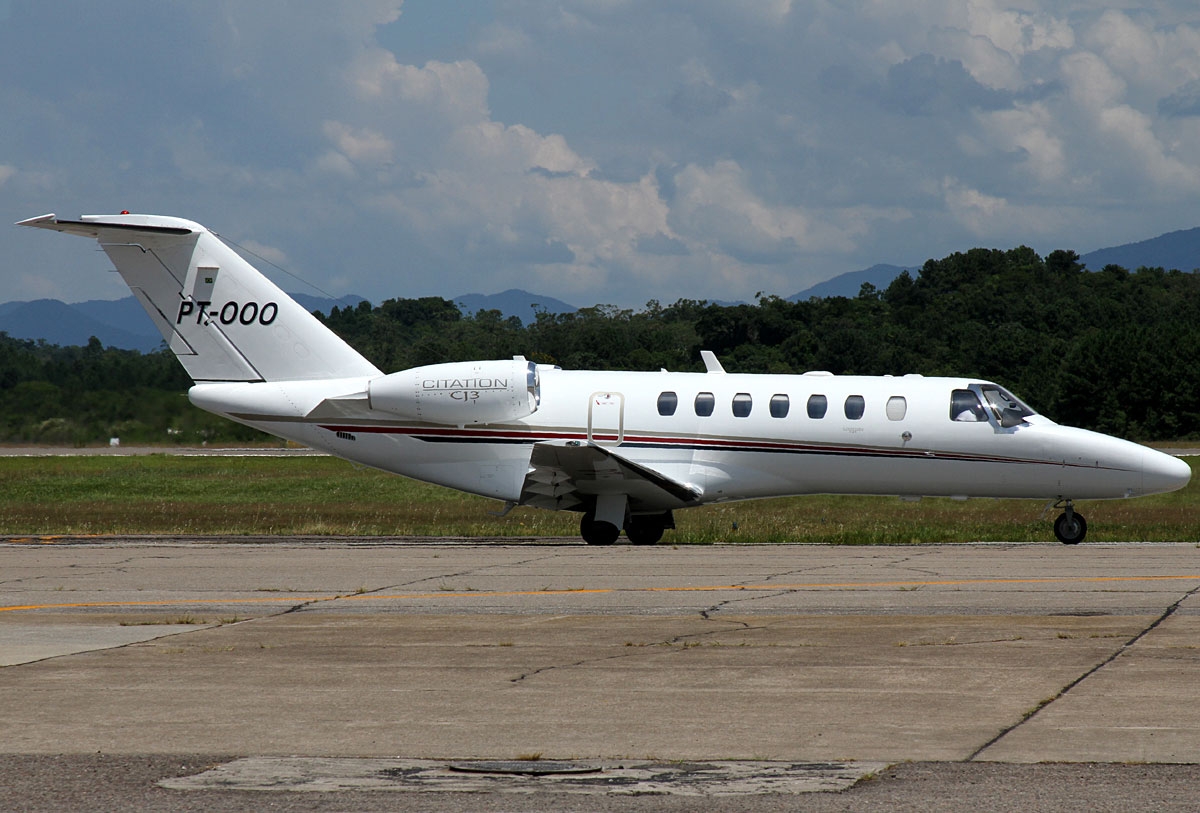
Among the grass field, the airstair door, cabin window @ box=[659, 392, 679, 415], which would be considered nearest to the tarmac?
the airstair door

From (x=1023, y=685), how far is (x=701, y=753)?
283 cm

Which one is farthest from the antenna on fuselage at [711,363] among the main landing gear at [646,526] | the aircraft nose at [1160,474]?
the aircraft nose at [1160,474]

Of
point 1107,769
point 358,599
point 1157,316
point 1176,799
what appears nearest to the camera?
point 1176,799

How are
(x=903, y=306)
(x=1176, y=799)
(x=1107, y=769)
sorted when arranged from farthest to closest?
1. (x=903, y=306)
2. (x=1107, y=769)
3. (x=1176, y=799)

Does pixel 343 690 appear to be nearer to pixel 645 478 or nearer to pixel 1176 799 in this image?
pixel 1176 799

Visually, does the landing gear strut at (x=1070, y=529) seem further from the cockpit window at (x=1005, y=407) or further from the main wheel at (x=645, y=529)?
the main wheel at (x=645, y=529)

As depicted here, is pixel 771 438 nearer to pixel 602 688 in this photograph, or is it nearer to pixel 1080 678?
pixel 1080 678

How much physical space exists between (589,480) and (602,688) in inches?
470

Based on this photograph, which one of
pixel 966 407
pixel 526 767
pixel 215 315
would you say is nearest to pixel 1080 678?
pixel 526 767

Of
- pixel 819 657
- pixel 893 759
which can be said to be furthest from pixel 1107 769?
pixel 819 657

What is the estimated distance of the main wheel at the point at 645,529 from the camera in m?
22.2

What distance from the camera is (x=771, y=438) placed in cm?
2147

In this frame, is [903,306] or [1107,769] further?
[903,306]

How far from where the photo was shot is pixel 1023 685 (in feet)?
30.2
